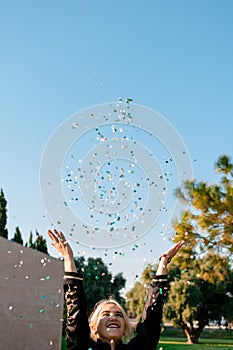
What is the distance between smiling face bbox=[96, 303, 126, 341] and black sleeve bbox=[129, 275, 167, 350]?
9 centimetres

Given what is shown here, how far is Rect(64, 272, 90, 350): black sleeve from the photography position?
69.1 inches

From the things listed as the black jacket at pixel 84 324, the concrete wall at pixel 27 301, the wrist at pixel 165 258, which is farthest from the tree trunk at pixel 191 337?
the black jacket at pixel 84 324

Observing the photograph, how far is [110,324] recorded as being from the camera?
70.4 inches

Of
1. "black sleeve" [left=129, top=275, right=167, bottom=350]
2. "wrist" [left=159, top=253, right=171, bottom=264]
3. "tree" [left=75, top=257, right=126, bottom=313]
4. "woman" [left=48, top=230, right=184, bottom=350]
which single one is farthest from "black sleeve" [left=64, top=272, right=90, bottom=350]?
"tree" [left=75, top=257, right=126, bottom=313]

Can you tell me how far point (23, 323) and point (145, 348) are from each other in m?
9.68

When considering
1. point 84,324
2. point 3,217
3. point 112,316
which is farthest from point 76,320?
point 3,217

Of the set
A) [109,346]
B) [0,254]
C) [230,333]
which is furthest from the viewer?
[230,333]

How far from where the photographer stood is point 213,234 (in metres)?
8.60

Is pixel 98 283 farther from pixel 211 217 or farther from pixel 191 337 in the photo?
pixel 211 217

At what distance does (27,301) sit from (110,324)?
944 centimetres

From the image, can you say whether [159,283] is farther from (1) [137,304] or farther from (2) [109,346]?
(1) [137,304]

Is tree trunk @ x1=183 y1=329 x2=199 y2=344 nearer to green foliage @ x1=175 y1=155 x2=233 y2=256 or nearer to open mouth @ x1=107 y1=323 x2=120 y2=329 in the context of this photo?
green foliage @ x1=175 y1=155 x2=233 y2=256

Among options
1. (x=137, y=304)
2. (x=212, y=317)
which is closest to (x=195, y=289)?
(x=212, y=317)

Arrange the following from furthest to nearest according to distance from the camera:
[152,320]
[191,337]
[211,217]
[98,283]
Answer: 1. [191,337]
2. [98,283]
3. [211,217]
4. [152,320]
